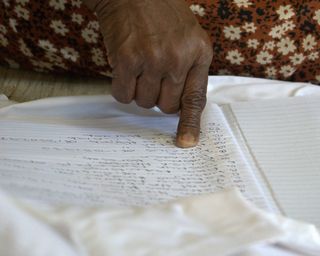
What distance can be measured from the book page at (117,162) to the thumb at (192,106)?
16 mm

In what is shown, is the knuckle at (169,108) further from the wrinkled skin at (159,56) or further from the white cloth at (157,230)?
the white cloth at (157,230)

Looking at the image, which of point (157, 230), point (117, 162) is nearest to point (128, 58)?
point (117, 162)

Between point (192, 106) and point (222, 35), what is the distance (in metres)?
0.24

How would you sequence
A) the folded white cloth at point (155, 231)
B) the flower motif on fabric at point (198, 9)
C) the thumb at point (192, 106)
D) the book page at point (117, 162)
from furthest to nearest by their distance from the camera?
the flower motif on fabric at point (198, 9), the thumb at point (192, 106), the book page at point (117, 162), the folded white cloth at point (155, 231)

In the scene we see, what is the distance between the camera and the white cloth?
1.39 feet

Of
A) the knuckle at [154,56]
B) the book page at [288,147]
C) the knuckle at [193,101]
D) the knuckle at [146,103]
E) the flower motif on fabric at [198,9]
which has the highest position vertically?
the knuckle at [154,56]

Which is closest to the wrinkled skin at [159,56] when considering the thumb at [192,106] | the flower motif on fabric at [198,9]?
the thumb at [192,106]

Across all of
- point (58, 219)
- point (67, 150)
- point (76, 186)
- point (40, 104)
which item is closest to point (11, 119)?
point (40, 104)

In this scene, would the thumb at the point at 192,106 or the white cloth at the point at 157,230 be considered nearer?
the white cloth at the point at 157,230

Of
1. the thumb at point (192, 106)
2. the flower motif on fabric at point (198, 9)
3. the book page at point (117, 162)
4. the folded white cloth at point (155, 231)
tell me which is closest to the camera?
the folded white cloth at point (155, 231)

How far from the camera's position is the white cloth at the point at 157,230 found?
0.42 m

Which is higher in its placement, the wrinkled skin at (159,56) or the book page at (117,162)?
the wrinkled skin at (159,56)

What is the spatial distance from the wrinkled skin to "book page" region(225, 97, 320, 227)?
9 cm

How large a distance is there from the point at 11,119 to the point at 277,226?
489 millimetres
